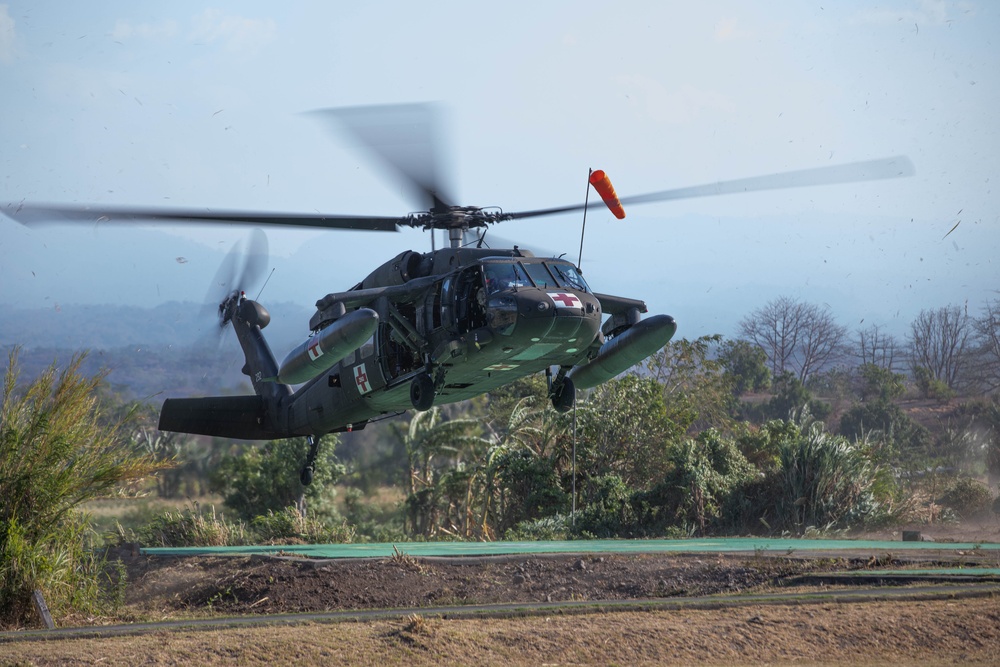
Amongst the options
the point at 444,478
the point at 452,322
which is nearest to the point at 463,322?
the point at 452,322

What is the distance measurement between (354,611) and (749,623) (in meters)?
4.68

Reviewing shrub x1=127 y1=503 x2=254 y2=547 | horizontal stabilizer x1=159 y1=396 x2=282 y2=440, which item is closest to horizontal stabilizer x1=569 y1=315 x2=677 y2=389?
horizontal stabilizer x1=159 y1=396 x2=282 y2=440

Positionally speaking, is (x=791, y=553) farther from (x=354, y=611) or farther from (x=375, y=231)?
(x=375, y=231)

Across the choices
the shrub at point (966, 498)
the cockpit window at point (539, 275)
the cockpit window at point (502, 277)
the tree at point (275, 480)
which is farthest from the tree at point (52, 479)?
the shrub at point (966, 498)

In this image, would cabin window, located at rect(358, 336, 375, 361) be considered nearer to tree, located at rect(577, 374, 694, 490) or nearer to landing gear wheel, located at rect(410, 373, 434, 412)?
landing gear wheel, located at rect(410, 373, 434, 412)

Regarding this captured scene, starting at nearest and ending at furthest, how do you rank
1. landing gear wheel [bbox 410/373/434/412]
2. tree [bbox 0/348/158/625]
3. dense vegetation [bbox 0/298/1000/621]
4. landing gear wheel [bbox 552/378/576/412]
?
tree [bbox 0/348/158/625]
dense vegetation [bbox 0/298/1000/621]
landing gear wheel [bbox 410/373/434/412]
landing gear wheel [bbox 552/378/576/412]

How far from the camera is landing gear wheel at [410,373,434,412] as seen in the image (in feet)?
45.7

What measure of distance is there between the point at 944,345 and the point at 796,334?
9055 millimetres

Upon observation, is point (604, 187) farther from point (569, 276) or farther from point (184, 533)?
point (184, 533)

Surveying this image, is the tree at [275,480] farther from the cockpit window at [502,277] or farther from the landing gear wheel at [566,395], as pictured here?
the cockpit window at [502,277]

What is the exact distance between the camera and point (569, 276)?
13758 mm

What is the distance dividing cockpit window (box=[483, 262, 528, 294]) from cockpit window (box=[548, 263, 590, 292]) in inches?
23.6

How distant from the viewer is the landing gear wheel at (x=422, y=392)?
45.7ft

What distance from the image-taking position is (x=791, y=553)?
45.5ft
